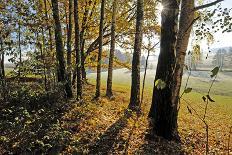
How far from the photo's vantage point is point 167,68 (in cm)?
921

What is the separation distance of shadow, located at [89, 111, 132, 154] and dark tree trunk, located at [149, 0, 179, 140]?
1344 mm

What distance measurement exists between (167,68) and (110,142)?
9.41 ft

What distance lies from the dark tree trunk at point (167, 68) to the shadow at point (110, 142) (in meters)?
1.34

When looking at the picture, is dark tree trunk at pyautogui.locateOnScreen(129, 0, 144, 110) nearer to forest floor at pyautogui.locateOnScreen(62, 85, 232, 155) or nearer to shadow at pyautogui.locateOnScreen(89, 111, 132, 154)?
forest floor at pyautogui.locateOnScreen(62, 85, 232, 155)

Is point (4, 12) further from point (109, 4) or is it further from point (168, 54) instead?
point (168, 54)

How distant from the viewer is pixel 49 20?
12.8 metres

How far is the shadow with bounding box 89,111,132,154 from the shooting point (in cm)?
832

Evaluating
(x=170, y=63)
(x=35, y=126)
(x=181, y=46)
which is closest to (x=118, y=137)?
(x=35, y=126)

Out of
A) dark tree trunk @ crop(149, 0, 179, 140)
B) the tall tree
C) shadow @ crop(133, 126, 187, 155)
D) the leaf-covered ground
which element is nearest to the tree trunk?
the tall tree

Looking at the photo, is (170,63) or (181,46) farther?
(181,46)

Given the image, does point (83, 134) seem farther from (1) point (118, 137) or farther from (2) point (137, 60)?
(2) point (137, 60)

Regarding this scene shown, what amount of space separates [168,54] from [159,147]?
2875 mm

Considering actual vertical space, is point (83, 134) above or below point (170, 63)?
below

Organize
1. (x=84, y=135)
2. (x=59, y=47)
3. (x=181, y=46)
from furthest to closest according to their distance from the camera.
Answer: (x=59, y=47)
(x=181, y=46)
(x=84, y=135)
